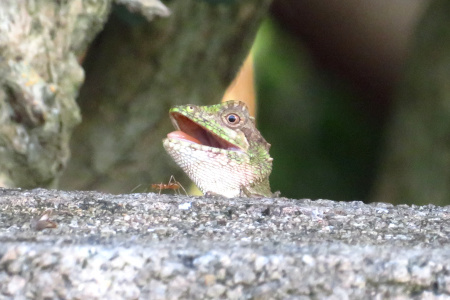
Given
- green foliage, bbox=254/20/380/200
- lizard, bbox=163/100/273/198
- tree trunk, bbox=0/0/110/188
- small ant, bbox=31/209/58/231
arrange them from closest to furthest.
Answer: small ant, bbox=31/209/58/231 < lizard, bbox=163/100/273/198 < tree trunk, bbox=0/0/110/188 < green foliage, bbox=254/20/380/200

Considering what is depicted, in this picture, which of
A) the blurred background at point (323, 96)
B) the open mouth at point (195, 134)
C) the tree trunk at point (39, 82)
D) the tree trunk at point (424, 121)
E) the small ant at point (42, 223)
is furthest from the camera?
the blurred background at point (323, 96)

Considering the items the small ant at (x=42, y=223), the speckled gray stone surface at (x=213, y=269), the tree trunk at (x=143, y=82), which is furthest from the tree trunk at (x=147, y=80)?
the speckled gray stone surface at (x=213, y=269)

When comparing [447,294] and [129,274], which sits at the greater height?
[447,294]

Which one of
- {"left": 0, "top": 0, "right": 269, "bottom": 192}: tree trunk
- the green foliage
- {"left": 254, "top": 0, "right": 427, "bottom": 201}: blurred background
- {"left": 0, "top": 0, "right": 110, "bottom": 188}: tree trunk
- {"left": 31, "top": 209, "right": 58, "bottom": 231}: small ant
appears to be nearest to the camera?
{"left": 31, "top": 209, "right": 58, "bottom": 231}: small ant

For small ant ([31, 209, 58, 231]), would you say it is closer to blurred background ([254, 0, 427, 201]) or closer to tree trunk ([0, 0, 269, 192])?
tree trunk ([0, 0, 269, 192])

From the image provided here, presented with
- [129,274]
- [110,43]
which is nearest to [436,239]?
[129,274]

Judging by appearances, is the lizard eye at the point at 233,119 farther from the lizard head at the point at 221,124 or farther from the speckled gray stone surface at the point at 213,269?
the speckled gray stone surface at the point at 213,269

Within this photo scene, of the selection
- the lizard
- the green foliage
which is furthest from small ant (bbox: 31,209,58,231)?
the green foliage

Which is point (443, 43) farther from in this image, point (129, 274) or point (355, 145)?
point (129, 274)
